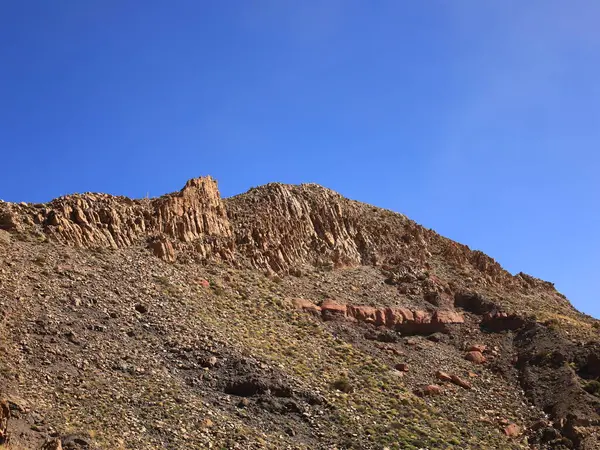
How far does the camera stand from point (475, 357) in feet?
149

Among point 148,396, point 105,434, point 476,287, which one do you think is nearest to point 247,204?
point 476,287

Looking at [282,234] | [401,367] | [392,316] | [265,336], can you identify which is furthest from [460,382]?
[282,234]

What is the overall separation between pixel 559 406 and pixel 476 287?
1906 centimetres

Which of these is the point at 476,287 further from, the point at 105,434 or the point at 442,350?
the point at 105,434

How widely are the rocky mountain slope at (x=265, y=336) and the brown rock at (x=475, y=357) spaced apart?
0.10m

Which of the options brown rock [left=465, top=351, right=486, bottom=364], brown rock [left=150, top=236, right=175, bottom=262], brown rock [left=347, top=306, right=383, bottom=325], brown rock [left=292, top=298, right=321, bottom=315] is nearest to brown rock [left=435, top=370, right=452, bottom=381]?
brown rock [left=465, top=351, right=486, bottom=364]

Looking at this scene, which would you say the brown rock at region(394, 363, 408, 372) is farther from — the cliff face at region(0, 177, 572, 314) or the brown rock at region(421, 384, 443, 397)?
the cliff face at region(0, 177, 572, 314)

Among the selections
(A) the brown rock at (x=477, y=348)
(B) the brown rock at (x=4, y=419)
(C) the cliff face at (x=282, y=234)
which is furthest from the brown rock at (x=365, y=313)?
(B) the brown rock at (x=4, y=419)

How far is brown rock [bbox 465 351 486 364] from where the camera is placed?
45.3 m

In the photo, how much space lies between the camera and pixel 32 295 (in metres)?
32.8

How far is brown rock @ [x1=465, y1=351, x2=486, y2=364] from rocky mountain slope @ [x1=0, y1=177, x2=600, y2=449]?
0.10 meters

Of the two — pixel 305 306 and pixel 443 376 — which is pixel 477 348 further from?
pixel 305 306

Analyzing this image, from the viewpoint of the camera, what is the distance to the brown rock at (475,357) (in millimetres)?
45312

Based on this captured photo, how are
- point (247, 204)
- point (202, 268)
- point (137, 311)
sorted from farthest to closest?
point (247, 204) → point (202, 268) → point (137, 311)
